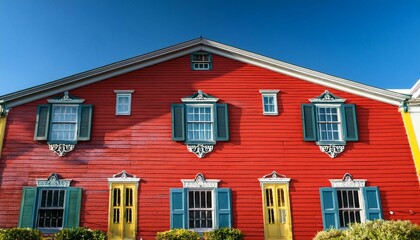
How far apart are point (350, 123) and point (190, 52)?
7.50 m

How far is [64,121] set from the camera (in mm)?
18156

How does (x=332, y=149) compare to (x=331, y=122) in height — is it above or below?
below

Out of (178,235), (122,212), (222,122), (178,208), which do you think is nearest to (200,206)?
(178,208)

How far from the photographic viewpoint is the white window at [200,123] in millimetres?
18141

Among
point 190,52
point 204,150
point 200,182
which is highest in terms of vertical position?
point 190,52

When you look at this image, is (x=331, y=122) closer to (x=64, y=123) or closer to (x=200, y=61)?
(x=200, y=61)

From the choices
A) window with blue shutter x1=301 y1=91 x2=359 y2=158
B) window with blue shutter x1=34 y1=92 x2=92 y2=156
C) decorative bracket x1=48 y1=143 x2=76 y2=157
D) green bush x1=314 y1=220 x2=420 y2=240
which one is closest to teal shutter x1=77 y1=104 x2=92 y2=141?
window with blue shutter x1=34 y1=92 x2=92 y2=156

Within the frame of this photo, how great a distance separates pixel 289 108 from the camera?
61.6 feet

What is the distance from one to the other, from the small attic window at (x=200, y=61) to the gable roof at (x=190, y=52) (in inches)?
9.7

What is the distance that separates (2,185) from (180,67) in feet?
28.2

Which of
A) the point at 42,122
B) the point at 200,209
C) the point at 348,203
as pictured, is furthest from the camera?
the point at 42,122

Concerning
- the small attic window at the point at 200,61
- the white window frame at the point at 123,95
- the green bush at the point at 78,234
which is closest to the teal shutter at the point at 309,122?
the small attic window at the point at 200,61

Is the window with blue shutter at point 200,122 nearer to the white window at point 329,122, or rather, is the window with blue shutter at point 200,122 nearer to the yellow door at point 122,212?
the yellow door at point 122,212

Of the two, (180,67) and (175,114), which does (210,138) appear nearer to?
→ (175,114)
